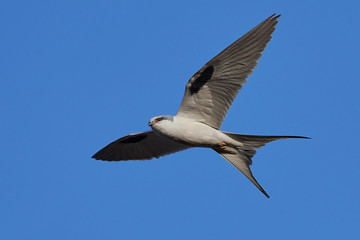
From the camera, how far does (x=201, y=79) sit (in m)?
10.3

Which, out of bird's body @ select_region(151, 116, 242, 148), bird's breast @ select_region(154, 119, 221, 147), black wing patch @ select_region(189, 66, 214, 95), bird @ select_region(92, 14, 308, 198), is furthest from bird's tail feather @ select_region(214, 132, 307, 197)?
black wing patch @ select_region(189, 66, 214, 95)

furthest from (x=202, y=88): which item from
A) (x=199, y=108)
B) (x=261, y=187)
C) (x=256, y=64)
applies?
(x=261, y=187)

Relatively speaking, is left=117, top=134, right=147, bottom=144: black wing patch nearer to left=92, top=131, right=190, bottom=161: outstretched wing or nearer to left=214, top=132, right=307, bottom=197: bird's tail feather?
left=92, top=131, right=190, bottom=161: outstretched wing

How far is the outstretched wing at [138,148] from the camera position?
471 inches

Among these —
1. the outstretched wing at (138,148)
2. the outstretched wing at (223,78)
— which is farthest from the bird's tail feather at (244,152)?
the outstretched wing at (138,148)

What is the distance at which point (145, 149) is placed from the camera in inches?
486

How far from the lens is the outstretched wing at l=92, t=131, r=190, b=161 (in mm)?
11969

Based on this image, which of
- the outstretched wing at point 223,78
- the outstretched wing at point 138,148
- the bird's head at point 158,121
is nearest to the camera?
the outstretched wing at point 223,78

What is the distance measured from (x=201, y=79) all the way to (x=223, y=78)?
0.43 meters

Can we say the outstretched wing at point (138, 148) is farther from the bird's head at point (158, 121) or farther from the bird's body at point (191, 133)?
the bird's head at point (158, 121)

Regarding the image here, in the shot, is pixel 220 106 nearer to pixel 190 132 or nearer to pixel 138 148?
pixel 190 132

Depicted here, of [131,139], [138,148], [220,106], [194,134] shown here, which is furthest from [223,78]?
[138,148]

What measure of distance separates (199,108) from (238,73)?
1.04m

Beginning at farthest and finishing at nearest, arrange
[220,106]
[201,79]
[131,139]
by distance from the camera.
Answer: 1. [131,139]
2. [220,106]
3. [201,79]
